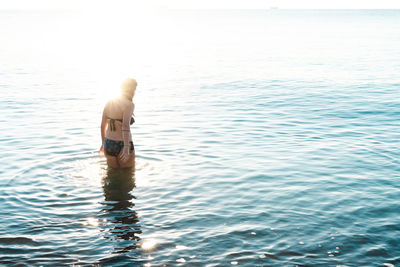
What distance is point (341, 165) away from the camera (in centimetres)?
1494

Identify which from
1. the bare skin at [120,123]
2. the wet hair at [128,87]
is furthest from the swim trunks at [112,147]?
the wet hair at [128,87]

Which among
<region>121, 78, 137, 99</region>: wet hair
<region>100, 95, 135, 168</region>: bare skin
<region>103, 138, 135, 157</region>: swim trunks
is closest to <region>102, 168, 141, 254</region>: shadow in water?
<region>100, 95, 135, 168</region>: bare skin

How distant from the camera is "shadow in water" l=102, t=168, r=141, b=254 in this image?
31.6 ft

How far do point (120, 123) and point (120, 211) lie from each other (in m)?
2.30

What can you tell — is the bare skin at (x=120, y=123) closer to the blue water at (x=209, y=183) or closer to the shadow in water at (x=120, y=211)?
the shadow in water at (x=120, y=211)

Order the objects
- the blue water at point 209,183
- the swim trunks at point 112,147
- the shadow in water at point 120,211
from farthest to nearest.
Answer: the swim trunks at point 112,147 → the shadow in water at point 120,211 → the blue water at point 209,183

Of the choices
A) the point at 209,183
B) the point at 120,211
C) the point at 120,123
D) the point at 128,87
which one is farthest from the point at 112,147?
the point at 209,183

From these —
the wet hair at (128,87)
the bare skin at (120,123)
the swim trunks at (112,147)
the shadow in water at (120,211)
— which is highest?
the wet hair at (128,87)

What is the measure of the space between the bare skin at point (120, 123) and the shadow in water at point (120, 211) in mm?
480

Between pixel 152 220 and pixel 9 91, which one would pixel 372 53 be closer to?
pixel 9 91

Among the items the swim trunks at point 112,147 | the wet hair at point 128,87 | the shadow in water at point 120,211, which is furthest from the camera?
the swim trunks at point 112,147

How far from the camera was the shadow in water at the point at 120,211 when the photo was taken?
31.6 feet

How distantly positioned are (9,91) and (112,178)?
2028 centimetres

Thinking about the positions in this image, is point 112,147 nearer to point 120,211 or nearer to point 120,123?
point 120,123
